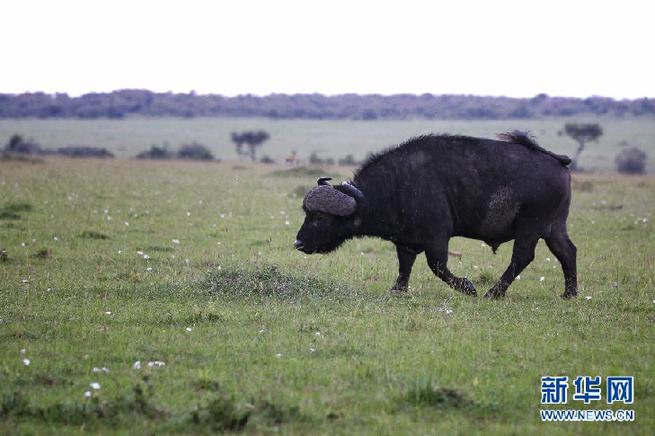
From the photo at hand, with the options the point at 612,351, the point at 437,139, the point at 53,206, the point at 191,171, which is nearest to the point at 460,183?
the point at 437,139

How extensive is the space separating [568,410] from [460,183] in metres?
6.18

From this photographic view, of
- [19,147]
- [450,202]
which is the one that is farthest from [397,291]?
[19,147]

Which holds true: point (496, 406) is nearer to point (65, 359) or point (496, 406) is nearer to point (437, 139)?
point (65, 359)

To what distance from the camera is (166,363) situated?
897 cm

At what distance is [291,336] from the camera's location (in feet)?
33.3

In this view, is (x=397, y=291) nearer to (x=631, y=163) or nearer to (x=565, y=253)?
(x=565, y=253)

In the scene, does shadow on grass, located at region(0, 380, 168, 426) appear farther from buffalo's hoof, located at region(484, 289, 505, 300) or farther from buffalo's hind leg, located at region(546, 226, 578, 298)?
buffalo's hind leg, located at region(546, 226, 578, 298)

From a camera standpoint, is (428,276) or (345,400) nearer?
(345,400)

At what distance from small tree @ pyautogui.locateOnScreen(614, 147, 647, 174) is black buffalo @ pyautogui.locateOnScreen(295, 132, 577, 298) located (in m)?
47.0

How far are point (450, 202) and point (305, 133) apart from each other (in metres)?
82.1

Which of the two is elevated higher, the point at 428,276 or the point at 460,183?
the point at 460,183

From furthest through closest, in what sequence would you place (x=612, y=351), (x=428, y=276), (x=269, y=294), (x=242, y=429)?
(x=428, y=276), (x=269, y=294), (x=612, y=351), (x=242, y=429)

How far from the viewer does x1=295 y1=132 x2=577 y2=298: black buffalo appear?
1329cm

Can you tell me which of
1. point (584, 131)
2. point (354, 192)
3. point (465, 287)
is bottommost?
point (465, 287)
